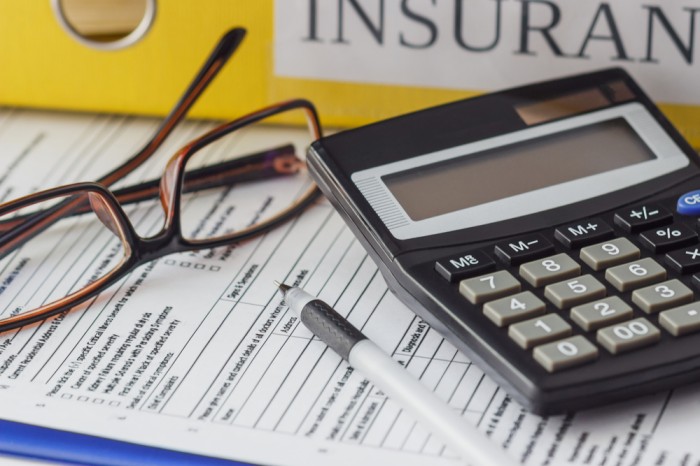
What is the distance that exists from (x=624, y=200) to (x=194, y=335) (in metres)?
0.19

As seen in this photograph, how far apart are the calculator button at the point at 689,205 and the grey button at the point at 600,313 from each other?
71 mm

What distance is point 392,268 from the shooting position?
43 cm

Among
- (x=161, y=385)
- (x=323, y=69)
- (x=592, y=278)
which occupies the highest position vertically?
(x=323, y=69)

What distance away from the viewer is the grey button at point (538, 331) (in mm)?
388

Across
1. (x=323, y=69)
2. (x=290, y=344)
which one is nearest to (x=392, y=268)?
(x=290, y=344)

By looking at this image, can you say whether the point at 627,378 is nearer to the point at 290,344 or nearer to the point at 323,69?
the point at 290,344

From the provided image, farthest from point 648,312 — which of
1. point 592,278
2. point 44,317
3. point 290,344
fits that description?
point 44,317

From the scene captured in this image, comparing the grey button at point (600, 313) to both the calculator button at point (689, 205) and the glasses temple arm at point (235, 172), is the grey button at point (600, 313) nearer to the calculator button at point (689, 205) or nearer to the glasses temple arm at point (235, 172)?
the calculator button at point (689, 205)

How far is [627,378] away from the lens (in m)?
0.38

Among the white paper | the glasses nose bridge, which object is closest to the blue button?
the white paper

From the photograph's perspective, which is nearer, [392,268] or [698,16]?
[392,268]

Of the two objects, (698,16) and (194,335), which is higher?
(698,16)

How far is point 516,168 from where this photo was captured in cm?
48

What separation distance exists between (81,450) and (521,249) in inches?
7.3
